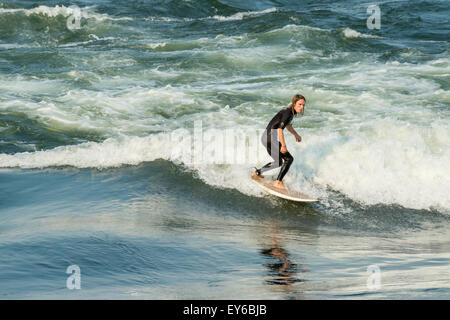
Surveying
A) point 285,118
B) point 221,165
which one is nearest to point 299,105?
point 285,118

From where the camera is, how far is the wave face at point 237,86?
1247 cm

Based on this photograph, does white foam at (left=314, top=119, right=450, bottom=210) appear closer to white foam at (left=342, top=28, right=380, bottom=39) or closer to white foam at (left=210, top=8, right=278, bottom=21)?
white foam at (left=342, top=28, right=380, bottom=39)

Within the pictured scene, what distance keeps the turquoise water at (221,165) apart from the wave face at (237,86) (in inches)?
2.9

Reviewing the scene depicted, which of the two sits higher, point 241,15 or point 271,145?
point 241,15

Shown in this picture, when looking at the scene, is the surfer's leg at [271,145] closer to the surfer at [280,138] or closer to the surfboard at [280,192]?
the surfer at [280,138]

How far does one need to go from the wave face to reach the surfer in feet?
3.11

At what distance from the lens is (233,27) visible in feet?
93.0

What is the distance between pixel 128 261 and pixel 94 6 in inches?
1110

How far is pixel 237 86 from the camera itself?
19469mm

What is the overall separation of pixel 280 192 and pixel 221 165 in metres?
2.12

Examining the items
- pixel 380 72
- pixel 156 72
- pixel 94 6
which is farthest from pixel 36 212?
pixel 94 6

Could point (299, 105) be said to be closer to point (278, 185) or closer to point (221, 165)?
point (278, 185)

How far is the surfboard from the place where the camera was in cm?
1052

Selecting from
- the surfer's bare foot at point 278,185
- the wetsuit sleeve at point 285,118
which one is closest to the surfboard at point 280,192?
the surfer's bare foot at point 278,185
